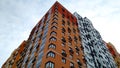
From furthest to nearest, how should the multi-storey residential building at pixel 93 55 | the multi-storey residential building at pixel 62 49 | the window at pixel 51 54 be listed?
the multi-storey residential building at pixel 93 55 → the multi-storey residential building at pixel 62 49 → the window at pixel 51 54

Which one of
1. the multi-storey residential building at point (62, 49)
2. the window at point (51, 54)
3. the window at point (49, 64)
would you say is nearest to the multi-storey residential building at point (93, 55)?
the multi-storey residential building at point (62, 49)

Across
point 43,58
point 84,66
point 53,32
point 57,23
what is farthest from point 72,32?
point 43,58

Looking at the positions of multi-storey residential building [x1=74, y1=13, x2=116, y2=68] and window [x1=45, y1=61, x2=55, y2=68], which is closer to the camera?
window [x1=45, y1=61, x2=55, y2=68]

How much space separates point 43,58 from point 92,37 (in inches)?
1206

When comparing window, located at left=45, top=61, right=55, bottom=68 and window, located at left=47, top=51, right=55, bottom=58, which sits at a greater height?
window, located at left=47, top=51, right=55, bottom=58

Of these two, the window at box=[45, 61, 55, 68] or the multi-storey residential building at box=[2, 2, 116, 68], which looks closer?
the window at box=[45, 61, 55, 68]

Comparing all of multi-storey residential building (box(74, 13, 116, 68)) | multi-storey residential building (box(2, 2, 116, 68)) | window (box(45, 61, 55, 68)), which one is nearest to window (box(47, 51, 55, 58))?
multi-storey residential building (box(2, 2, 116, 68))

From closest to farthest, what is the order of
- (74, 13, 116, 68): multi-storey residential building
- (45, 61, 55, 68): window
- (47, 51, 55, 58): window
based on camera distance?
(45, 61, 55, 68): window → (47, 51, 55, 58): window → (74, 13, 116, 68): multi-storey residential building

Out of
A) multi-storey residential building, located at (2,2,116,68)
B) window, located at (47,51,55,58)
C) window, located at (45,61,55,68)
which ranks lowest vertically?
window, located at (45,61,55,68)

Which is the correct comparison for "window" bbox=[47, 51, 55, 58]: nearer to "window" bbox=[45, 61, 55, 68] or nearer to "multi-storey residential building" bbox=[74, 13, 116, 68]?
"window" bbox=[45, 61, 55, 68]

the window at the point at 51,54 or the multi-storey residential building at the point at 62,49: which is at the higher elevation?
the multi-storey residential building at the point at 62,49

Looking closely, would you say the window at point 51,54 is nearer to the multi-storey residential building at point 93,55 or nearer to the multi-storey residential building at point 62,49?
the multi-storey residential building at point 62,49

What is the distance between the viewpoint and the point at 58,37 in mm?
43219

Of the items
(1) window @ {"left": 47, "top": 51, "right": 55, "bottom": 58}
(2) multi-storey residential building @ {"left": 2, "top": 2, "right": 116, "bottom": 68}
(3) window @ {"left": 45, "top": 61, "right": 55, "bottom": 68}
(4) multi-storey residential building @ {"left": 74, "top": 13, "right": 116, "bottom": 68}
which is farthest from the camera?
(4) multi-storey residential building @ {"left": 74, "top": 13, "right": 116, "bottom": 68}
